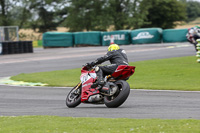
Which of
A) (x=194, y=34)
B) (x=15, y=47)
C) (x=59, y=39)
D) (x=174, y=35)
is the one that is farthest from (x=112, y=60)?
(x=59, y=39)

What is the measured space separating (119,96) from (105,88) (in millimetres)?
457

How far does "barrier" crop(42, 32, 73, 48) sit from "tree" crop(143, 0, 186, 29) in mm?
31471

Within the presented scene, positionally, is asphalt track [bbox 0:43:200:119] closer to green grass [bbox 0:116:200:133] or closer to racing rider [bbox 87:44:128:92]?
racing rider [bbox 87:44:128:92]

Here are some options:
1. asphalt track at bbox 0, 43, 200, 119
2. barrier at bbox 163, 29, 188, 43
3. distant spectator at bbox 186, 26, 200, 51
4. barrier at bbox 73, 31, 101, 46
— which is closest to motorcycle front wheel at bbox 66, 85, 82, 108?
asphalt track at bbox 0, 43, 200, 119

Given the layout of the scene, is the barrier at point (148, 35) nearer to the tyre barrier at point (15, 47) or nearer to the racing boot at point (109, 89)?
the tyre barrier at point (15, 47)

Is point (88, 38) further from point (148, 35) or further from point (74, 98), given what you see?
point (74, 98)

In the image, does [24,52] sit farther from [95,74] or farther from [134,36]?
[95,74]

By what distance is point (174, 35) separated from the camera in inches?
1534

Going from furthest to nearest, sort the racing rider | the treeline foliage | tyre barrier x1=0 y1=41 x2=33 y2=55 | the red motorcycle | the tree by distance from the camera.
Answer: the tree < the treeline foliage < tyre barrier x1=0 y1=41 x2=33 y2=55 < the racing rider < the red motorcycle

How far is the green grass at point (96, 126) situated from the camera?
5.98m

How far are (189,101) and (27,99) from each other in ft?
15.9

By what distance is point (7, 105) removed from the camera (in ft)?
33.7

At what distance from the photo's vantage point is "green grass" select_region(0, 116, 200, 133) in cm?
598

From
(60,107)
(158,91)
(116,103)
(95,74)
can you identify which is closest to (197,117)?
(116,103)
